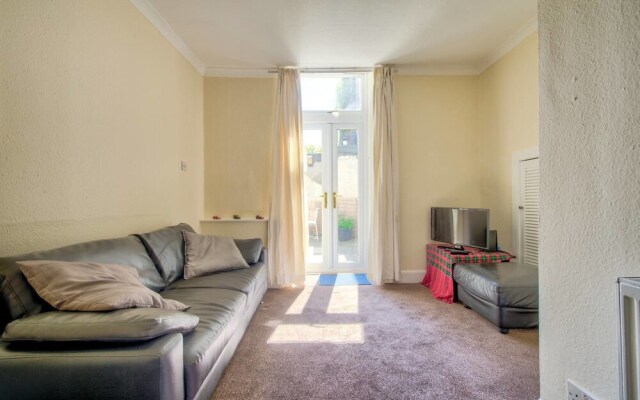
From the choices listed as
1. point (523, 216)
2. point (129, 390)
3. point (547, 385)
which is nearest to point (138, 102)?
point (129, 390)

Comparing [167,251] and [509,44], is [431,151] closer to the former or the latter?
[509,44]

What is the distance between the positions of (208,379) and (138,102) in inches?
86.4

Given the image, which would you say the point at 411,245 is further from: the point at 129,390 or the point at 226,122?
the point at 129,390

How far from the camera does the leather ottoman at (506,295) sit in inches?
82.1

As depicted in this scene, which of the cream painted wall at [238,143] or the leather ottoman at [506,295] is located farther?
the cream painted wall at [238,143]

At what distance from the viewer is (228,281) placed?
2.07m

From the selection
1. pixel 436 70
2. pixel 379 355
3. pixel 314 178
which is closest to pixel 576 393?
pixel 379 355

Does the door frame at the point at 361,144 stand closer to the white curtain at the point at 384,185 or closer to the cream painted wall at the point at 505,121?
the white curtain at the point at 384,185

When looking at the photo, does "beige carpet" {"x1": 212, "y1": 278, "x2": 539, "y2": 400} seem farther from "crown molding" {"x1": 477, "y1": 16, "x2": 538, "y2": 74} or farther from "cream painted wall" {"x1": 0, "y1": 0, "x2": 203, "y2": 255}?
"crown molding" {"x1": 477, "y1": 16, "x2": 538, "y2": 74}

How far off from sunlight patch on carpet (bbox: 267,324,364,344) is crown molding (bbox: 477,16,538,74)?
10.8 ft

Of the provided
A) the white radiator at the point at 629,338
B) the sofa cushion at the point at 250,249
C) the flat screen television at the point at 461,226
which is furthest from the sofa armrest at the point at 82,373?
the flat screen television at the point at 461,226

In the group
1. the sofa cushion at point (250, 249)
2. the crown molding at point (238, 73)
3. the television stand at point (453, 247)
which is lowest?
the television stand at point (453, 247)

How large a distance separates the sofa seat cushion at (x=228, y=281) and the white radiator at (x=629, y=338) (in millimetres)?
1914

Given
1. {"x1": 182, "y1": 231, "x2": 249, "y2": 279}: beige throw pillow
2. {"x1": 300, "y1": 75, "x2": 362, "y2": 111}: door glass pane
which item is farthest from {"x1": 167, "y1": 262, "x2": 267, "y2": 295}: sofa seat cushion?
{"x1": 300, "y1": 75, "x2": 362, "y2": 111}: door glass pane
